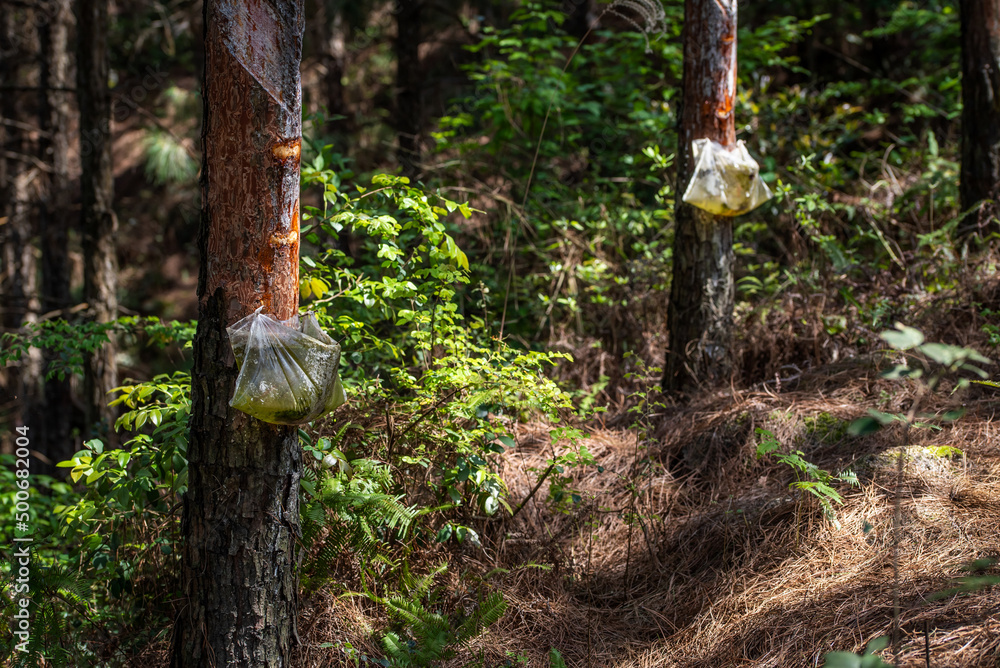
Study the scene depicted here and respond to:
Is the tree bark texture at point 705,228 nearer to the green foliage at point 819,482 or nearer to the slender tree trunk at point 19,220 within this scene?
the green foliage at point 819,482

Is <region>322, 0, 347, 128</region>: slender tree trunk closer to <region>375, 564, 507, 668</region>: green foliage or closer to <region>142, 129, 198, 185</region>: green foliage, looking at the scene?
<region>142, 129, 198, 185</region>: green foliage

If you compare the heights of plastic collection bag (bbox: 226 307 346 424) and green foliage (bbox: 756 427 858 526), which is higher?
plastic collection bag (bbox: 226 307 346 424)

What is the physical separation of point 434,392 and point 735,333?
2115mm

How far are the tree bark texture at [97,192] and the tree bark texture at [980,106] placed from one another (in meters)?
6.44

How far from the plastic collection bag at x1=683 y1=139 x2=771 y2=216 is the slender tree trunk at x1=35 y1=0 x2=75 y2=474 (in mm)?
6529

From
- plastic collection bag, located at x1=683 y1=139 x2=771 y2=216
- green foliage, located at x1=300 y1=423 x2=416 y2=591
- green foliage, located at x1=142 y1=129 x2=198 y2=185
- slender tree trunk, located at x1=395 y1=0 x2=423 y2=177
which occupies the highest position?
slender tree trunk, located at x1=395 y1=0 x2=423 y2=177

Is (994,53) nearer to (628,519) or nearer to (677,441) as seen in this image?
(677,441)

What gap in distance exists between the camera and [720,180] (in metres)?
3.57

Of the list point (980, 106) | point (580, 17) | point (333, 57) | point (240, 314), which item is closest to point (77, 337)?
point (240, 314)

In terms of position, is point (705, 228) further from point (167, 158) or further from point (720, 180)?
point (167, 158)

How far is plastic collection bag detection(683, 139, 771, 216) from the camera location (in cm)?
356

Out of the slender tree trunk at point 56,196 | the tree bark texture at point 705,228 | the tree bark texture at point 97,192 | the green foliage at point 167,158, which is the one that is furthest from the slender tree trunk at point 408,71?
the slender tree trunk at point 56,196

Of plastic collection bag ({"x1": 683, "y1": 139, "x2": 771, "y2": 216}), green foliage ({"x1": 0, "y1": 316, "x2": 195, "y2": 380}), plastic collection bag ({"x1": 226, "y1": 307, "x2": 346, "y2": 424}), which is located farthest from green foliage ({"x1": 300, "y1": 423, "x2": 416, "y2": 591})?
plastic collection bag ({"x1": 683, "y1": 139, "x2": 771, "y2": 216})

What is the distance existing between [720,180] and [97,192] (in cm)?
480
